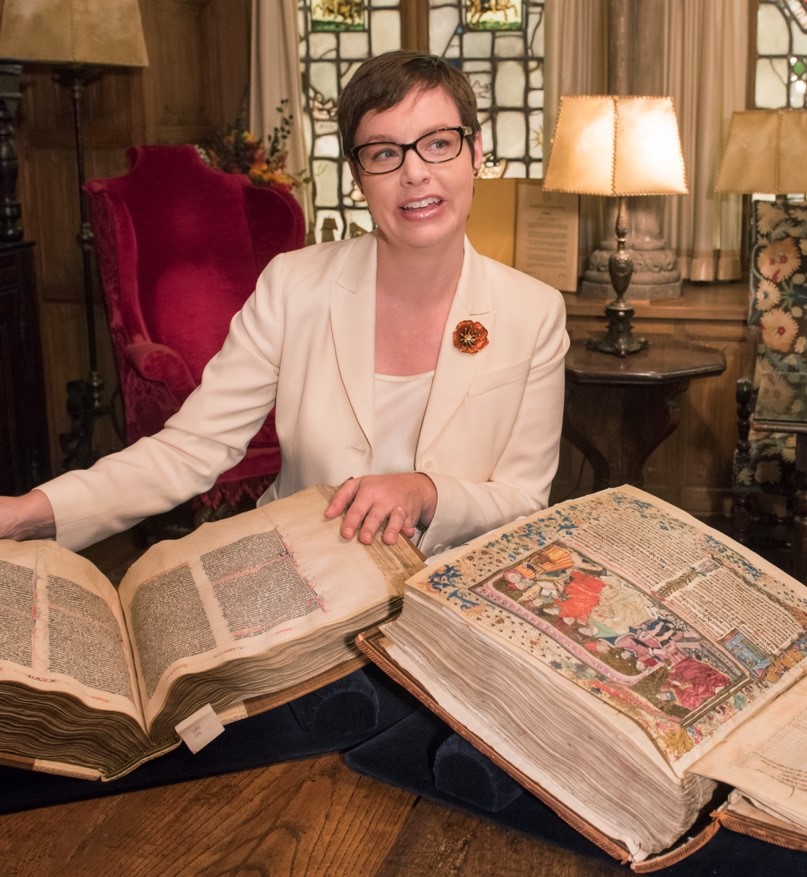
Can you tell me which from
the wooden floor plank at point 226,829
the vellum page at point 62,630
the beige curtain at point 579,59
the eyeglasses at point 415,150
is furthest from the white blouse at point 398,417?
the beige curtain at point 579,59

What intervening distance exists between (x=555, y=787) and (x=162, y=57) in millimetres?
4191

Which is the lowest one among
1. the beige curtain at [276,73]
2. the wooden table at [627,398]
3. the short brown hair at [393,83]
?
the wooden table at [627,398]

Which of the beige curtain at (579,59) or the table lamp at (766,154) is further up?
the beige curtain at (579,59)

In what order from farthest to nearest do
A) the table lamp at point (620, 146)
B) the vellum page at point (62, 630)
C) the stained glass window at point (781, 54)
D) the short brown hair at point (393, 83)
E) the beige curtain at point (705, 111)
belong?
1. the stained glass window at point (781, 54)
2. the beige curtain at point (705, 111)
3. the table lamp at point (620, 146)
4. the short brown hair at point (393, 83)
5. the vellum page at point (62, 630)

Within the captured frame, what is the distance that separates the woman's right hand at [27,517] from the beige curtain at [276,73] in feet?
11.5

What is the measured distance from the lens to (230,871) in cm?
103

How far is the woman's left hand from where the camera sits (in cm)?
129

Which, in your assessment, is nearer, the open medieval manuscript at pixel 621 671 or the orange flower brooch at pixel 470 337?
the open medieval manuscript at pixel 621 671

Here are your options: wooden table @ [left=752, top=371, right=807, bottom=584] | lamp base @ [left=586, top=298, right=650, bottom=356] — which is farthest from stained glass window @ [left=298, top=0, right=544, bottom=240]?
wooden table @ [left=752, top=371, right=807, bottom=584]

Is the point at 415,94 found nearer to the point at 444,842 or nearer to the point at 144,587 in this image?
the point at 144,587

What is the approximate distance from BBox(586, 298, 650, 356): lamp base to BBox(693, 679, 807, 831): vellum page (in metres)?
2.68

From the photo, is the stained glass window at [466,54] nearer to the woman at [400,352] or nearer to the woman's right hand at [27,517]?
the woman at [400,352]

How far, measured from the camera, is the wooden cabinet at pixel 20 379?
3838mm

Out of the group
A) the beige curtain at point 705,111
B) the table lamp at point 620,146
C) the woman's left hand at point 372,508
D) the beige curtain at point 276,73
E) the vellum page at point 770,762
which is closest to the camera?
the vellum page at point 770,762
